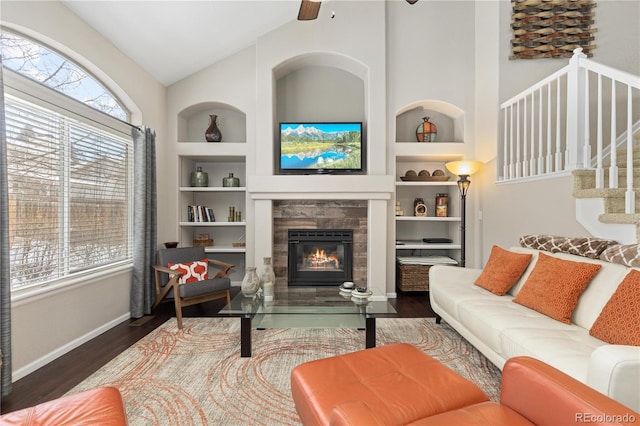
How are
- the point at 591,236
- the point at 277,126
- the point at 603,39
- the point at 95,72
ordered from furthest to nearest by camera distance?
1. the point at 277,126
2. the point at 603,39
3. the point at 95,72
4. the point at 591,236

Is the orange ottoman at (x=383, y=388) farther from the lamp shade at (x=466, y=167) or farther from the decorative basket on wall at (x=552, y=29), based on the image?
the decorative basket on wall at (x=552, y=29)

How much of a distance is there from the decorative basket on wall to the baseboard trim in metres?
5.26

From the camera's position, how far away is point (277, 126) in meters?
4.32

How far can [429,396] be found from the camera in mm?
1243

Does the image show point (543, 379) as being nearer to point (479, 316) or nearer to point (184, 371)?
point (479, 316)

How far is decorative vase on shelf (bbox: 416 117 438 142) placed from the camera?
14.0 ft

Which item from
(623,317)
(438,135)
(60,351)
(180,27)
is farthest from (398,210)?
(60,351)

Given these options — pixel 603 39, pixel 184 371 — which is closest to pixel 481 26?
pixel 603 39

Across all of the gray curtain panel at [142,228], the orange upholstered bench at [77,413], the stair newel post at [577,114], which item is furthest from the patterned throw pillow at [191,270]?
the stair newel post at [577,114]

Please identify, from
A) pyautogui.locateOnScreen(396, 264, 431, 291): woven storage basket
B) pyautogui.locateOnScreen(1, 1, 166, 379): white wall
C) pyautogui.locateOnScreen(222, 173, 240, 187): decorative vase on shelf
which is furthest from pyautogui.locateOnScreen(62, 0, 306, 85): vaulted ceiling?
pyautogui.locateOnScreen(396, 264, 431, 291): woven storage basket

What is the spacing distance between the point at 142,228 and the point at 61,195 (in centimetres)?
Result: 88

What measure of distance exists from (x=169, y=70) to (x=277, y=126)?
58.3 inches

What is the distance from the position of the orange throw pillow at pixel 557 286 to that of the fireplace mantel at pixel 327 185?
1.95 metres

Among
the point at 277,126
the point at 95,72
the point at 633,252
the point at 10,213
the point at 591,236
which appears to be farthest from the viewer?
the point at 277,126
